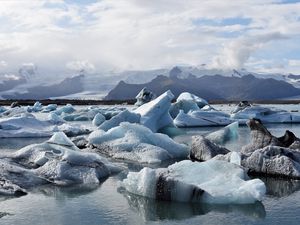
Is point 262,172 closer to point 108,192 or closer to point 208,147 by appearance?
point 208,147

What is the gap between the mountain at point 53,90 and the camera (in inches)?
4163

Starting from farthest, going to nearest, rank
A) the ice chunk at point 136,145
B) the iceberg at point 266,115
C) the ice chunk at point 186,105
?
the ice chunk at point 186,105
the iceberg at point 266,115
the ice chunk at point 136,145

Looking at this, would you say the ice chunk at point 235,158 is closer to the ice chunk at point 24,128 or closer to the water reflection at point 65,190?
the water reflection at point 65,190

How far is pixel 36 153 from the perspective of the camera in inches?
344

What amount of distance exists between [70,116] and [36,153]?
1510cm

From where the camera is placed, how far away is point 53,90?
367 feet

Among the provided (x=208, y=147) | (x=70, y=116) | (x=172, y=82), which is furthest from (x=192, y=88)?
(x=208, y=147)

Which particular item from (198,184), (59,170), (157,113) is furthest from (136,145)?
(157,113)

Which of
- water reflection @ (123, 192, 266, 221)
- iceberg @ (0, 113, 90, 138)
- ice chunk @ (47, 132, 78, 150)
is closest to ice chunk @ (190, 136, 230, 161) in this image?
ice chunk @ (47, 132, 78, 150)

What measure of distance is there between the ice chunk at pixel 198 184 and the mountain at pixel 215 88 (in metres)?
103

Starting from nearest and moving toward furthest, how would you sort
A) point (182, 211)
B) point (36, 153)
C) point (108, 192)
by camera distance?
point (182, 211) < point (108, 192) < point (36, 153)

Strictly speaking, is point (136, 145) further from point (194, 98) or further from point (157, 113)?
point (194, 98)

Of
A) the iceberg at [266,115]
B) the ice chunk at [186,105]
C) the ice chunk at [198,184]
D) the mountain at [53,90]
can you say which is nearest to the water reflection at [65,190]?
the ice chunk at [198,184]

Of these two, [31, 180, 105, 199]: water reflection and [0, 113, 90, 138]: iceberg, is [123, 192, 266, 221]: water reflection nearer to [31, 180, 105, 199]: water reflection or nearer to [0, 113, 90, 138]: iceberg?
[31, 180, 105, 199]: water reflection
